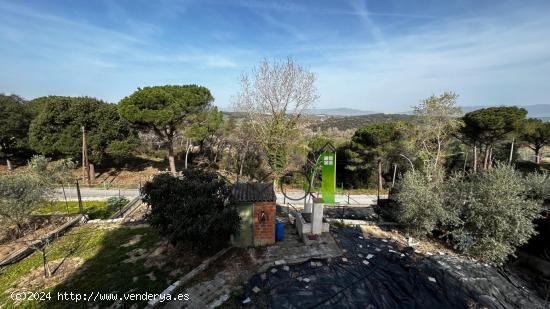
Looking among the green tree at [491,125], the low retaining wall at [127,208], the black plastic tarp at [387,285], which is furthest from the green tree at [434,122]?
the low retaining wall at [127,208]

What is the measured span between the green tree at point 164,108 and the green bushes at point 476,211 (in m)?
17.7

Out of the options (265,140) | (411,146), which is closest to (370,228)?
(411,146)

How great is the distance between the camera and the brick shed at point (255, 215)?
9.48m

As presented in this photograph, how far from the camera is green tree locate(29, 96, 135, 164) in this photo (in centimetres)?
2237

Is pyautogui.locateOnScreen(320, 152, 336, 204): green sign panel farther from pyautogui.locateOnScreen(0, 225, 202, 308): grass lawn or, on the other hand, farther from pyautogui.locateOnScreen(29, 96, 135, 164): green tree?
pyautogui.locateOnScreen(29, 96, 135, 164): green tree

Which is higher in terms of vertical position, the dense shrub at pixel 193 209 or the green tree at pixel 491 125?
the green tree at pixel 491 125

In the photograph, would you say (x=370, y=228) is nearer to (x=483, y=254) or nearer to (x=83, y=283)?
(x=483, y=254)

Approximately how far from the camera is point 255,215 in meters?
9.56

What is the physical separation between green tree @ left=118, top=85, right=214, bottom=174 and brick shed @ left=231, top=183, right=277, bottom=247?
45.7 ft

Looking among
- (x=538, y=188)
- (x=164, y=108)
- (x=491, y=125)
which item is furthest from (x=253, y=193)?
(x=491, y=125)

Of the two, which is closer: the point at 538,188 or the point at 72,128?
the point at 538,188

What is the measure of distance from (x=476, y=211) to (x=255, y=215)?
8484 millimetres

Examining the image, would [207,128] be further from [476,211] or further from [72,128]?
[476,211]

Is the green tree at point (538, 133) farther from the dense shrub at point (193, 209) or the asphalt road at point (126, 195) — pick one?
the dense shrub at point (193, 209)
